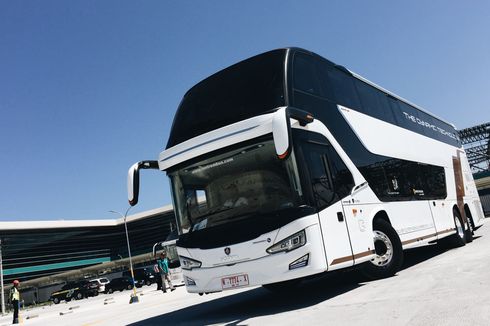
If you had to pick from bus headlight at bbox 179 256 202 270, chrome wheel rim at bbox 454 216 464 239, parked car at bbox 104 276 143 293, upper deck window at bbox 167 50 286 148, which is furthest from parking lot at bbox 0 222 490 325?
parked car at bbox 104 276 143 293

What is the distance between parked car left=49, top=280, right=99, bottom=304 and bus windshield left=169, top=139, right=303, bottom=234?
1443 inches

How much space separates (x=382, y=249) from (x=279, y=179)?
2914mm

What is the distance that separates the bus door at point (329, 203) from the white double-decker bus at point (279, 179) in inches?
0.7

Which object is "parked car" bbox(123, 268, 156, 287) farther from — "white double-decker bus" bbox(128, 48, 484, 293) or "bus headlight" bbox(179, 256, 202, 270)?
"bus headlight" bbox(179, 256, 202, 270)

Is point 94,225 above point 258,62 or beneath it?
above

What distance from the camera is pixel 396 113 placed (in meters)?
11.2

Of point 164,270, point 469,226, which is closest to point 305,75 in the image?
point 469,226

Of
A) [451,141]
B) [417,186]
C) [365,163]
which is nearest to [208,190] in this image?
[365,163]

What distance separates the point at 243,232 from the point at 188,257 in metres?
1.22

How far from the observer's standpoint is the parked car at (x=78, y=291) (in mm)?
39594

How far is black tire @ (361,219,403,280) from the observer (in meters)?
7.62

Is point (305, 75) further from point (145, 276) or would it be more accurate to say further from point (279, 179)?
point (145, 276)

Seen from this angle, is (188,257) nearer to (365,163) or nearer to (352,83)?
(365,163)

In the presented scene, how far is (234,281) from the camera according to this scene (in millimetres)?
6188
